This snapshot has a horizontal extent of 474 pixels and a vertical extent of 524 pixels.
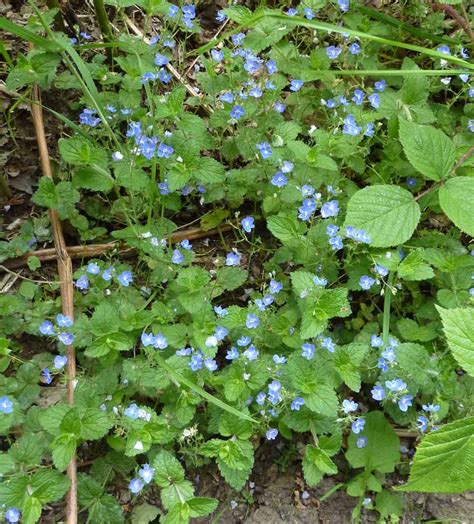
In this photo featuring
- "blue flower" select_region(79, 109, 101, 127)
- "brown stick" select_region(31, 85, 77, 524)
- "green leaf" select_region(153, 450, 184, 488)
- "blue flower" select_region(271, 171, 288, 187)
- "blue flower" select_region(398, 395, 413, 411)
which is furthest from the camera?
"blue flower" select_region(79, 109, 101, 127)

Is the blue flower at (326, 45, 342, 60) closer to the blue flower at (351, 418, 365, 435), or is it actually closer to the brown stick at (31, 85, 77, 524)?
the brown stick at (31, 85, 77, 524)

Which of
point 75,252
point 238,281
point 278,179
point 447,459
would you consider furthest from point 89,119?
point 447,459

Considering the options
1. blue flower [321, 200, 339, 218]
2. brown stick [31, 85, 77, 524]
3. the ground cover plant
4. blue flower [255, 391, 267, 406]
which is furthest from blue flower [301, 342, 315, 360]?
brown stick [31, 85, 77, 524]

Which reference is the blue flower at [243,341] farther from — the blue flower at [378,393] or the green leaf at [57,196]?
the green leaf at [57,196]

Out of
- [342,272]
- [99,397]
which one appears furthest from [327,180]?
[99,397]

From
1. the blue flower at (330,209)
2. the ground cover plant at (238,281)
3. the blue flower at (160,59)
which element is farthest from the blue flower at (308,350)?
the blue flower at (160,59)

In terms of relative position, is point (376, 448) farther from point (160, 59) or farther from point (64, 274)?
point (160, 59)
